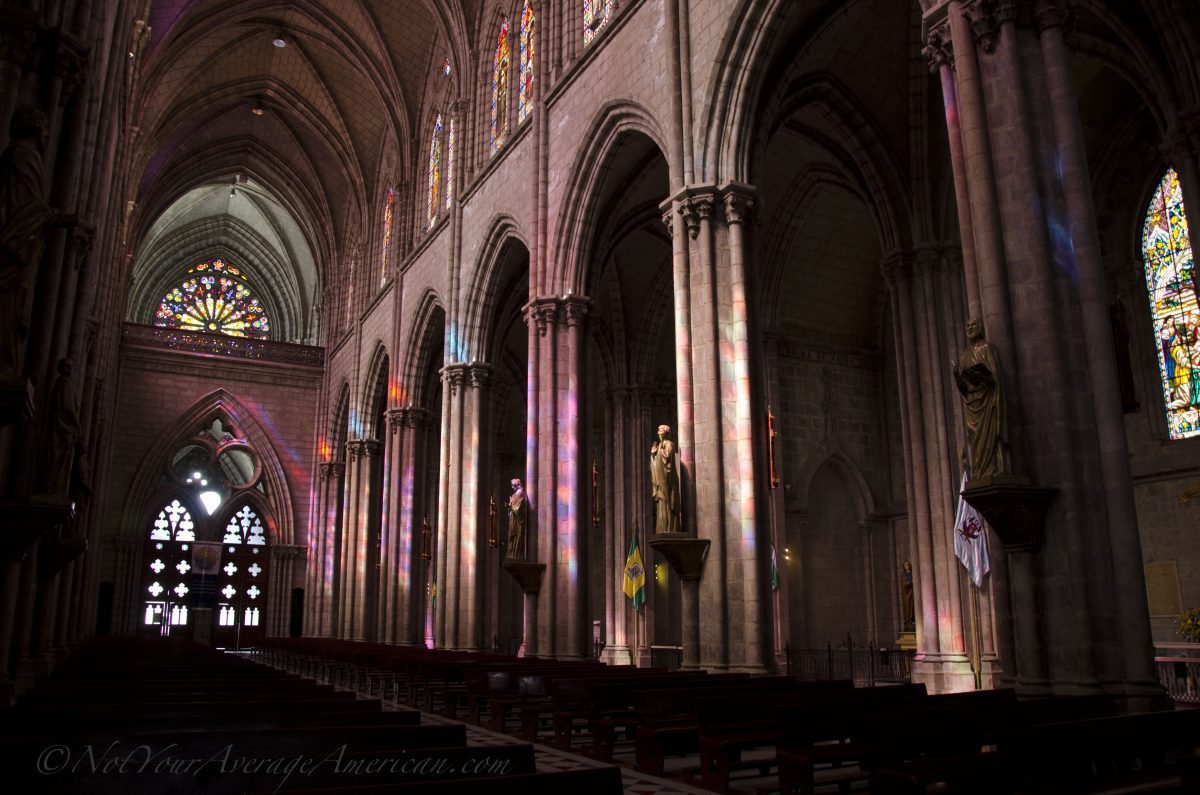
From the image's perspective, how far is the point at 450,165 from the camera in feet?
79.4

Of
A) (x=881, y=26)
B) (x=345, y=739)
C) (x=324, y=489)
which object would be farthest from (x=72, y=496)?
(x=324, y=489)

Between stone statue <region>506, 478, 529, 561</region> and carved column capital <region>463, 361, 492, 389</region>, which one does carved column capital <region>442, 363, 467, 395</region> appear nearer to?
carved column capital <region>463, 361, 492, 389</region>

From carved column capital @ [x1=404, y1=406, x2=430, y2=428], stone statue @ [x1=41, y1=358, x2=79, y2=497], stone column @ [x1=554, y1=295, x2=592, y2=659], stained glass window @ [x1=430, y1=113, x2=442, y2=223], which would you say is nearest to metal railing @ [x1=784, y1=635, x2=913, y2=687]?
stone column @ [x1=554, y1=295, x2=592, y2=659]

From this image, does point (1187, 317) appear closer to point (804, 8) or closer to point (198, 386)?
point (804, 8)

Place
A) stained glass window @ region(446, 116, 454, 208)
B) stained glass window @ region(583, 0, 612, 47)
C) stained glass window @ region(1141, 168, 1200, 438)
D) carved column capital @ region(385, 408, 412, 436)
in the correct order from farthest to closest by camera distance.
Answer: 1. carved column capital @ region(385, 408, 412, 436)
2. stained glass window @ region(446, 116, 454, 208)
3. stained glass window @ region(583, 0, 612, 47)
4. stained glass window @ region(1141, 168, 1200, 438)

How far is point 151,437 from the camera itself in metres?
33.2

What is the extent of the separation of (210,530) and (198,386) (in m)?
5.17

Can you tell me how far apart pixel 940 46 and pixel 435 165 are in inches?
758

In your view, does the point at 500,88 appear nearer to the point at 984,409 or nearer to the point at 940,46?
the point at 940,46

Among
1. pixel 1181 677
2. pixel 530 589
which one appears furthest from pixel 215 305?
pixel 1181 677

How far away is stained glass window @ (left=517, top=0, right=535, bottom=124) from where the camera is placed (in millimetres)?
19859

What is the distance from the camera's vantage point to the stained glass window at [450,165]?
2362 cm

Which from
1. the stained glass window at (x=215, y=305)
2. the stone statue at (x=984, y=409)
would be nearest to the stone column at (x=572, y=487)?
the stone statue at (x=984, y=409)

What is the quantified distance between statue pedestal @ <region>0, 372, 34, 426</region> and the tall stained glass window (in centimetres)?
1560
